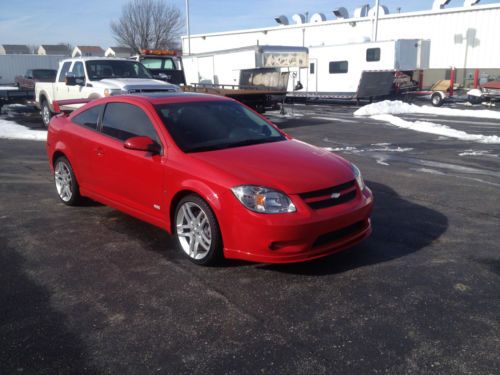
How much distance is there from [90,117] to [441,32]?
110ft

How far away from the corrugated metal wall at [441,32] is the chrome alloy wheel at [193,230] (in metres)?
25.5

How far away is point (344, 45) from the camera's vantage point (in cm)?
2466

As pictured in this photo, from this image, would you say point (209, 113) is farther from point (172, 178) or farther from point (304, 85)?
point (304, 85)

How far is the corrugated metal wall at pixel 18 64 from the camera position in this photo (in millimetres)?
50969

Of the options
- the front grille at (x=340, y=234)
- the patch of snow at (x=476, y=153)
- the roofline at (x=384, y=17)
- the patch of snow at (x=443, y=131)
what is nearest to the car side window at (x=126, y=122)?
the front grille at (x=340, y=234)

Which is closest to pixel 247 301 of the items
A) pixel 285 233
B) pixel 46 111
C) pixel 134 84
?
pixel 285 233

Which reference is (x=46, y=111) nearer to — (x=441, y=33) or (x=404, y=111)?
(x=404, y=111)

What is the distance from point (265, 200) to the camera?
3877 mm

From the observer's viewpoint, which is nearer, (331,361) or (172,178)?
(331,361)

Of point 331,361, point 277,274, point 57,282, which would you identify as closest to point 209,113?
point 277,274

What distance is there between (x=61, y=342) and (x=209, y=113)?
280 cm

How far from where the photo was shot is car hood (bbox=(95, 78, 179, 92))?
11203 mm

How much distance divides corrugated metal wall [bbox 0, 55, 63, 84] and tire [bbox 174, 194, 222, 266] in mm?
51807

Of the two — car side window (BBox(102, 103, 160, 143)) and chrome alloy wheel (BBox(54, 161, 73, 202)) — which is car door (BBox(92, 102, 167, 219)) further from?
chrome alloy wheel (BBox(54, 161, 73, 202))
